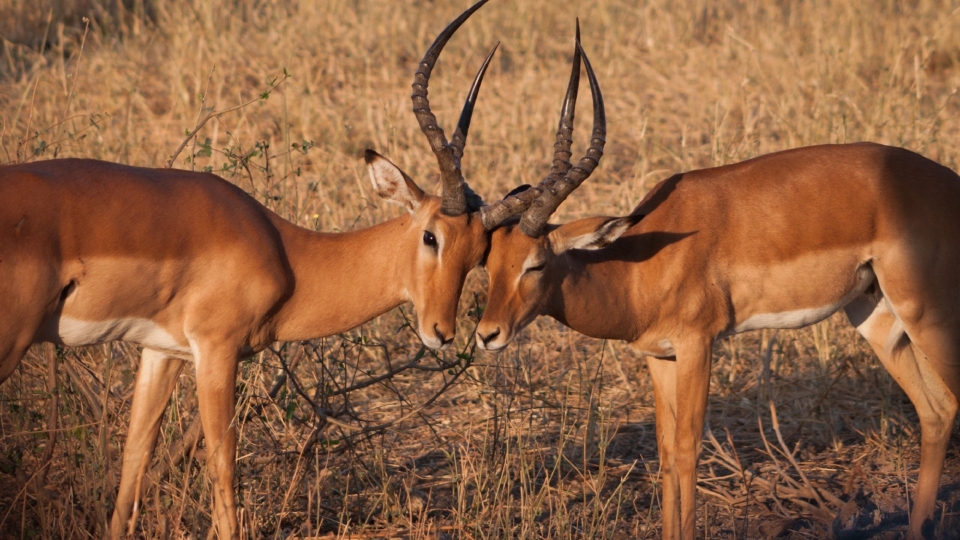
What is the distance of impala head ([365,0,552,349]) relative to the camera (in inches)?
179

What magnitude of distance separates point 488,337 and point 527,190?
0.69 metres

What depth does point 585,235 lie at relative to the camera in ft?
15.7

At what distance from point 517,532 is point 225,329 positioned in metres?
1.69

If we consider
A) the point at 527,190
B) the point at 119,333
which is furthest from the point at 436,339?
the point at 119,333

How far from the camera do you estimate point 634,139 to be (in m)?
9.54

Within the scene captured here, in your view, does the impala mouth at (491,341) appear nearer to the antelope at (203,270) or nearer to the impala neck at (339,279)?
the antelope at (203,270)

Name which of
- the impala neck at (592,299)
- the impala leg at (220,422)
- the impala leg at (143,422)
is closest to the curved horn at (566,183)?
the impala neck at (592,299)

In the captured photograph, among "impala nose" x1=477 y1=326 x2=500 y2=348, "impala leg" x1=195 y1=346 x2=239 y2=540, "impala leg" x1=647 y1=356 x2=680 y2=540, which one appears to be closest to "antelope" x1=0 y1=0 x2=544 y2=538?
"impala leg" x1=195 y1=346 x2=239 y2=540

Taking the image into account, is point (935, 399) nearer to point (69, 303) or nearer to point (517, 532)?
point (517, 532)

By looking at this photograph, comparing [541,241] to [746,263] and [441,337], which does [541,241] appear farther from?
[746,263]

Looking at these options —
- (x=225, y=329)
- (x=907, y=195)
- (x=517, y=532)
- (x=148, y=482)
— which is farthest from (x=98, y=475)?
(x=907, y=195)

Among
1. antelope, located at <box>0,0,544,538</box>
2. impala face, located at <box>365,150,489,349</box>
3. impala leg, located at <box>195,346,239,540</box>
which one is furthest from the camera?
impala face, located at <box>365,150,489,349</box>

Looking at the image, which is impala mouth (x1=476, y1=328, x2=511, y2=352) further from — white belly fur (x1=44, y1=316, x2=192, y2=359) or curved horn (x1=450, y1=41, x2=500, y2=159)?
white belly fur (x1=44, y1=316, x2=192, y2=359)

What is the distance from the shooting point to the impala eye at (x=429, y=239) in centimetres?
466
